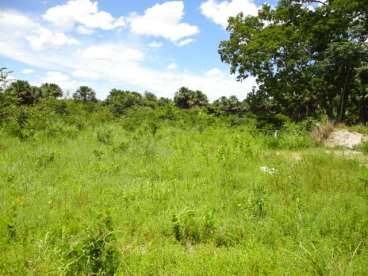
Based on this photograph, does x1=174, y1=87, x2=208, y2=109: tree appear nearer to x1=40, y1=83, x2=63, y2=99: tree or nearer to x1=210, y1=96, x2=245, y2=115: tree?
x1=210, y1=96, x2=245, y2=115: tree

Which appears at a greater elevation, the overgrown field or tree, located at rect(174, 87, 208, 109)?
tree, located at rect(174, 87, 208, 109)

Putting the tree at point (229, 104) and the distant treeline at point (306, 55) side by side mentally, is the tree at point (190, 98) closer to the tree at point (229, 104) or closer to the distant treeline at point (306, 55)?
the tree at point (229, 104)

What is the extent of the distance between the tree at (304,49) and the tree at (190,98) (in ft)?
81.5

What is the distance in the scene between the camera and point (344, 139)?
12.9m

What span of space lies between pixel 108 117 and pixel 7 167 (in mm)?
10727

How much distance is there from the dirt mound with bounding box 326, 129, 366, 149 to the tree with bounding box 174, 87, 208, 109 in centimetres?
3540

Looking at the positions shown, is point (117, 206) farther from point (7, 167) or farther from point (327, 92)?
point (327, 92)

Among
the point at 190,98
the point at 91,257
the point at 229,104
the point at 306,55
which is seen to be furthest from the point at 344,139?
the point at 190,98

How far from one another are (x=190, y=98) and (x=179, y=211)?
43855mm

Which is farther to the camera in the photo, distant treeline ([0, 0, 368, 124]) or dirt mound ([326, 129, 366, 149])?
distant treeline ([0, 0, 368, 124])

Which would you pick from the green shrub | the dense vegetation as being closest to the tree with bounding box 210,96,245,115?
the dense vegetation

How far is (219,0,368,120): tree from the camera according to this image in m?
18.5

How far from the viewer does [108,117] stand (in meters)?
18.6

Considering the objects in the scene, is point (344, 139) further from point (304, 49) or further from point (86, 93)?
point (86, 93)
